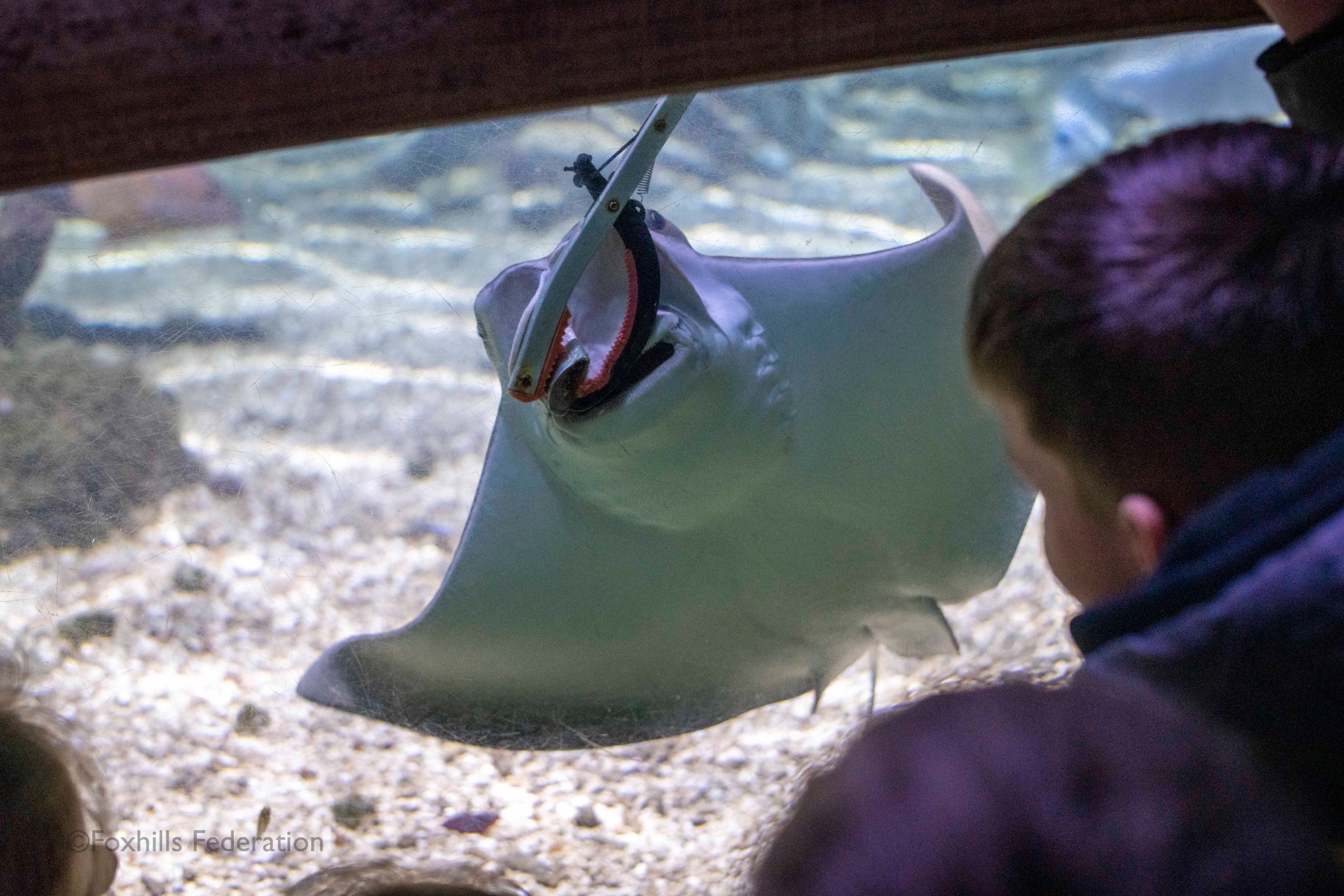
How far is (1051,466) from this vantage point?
0.58 m

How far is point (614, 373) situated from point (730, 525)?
0.37 m

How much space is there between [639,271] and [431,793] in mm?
886

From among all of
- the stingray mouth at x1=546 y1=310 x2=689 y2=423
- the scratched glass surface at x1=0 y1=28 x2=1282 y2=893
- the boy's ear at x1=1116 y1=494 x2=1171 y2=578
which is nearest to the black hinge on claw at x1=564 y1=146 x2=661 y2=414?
the stingray mouth at x1=546 y1=310 x2=689 y2=423

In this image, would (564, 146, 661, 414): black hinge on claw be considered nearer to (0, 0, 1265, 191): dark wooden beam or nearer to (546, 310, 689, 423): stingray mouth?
(546, 310, 689, 423): stingray mouth

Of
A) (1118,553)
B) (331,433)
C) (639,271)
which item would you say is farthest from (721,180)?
(1118,553)

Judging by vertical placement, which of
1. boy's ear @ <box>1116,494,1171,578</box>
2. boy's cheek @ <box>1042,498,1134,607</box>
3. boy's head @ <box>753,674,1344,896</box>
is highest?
boy's head @ <box>753,674,1344,896</box>

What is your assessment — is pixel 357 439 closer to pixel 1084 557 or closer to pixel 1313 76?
pixel 1084 557

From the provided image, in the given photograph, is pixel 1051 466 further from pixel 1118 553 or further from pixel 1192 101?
pixel 1192 101

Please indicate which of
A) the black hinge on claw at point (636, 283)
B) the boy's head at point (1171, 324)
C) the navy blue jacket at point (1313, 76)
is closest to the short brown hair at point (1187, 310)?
the boy's head at point (1171, 324)

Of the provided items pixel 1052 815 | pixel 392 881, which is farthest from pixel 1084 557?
pixel 392 881

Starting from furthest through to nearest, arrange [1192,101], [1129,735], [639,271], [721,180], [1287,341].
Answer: [721,180]
[1192,101]
[639,271]
[1287,341]
[1129,735]

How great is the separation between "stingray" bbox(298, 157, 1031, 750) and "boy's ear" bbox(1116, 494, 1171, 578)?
0.65 m

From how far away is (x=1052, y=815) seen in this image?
0.22m

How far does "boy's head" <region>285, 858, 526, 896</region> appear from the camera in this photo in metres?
0.62
